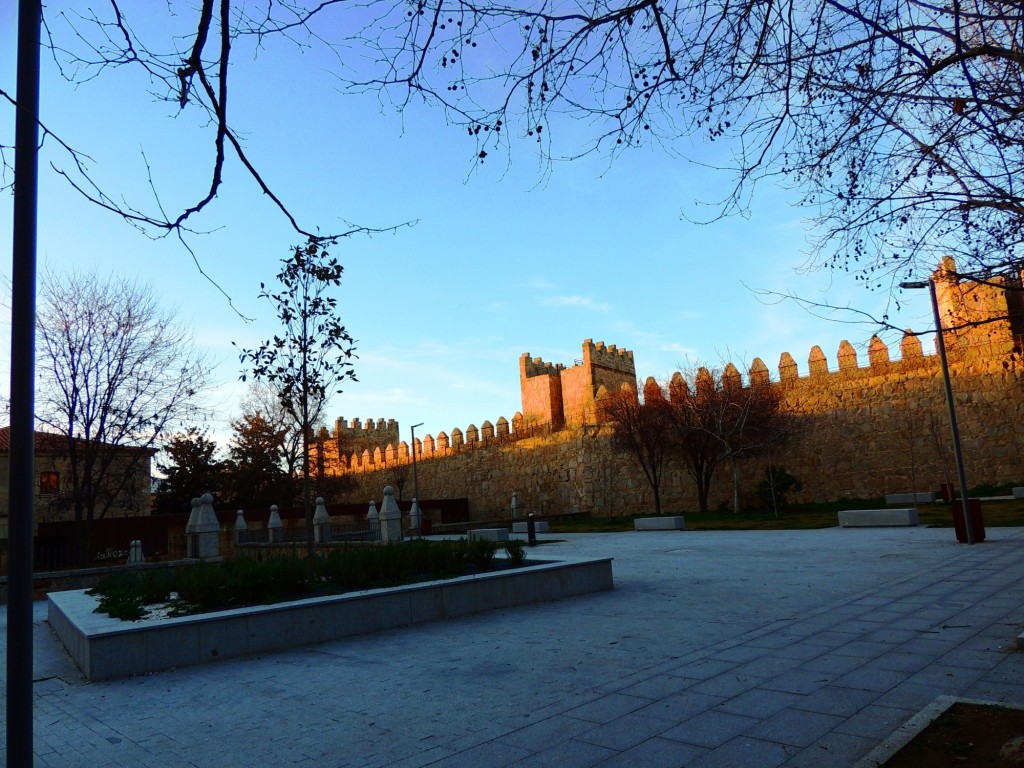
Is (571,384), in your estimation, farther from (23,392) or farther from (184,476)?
(23,392)

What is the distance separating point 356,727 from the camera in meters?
4.56

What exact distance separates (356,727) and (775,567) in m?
8.78

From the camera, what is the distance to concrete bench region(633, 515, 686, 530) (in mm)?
22938

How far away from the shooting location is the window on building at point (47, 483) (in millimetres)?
31531

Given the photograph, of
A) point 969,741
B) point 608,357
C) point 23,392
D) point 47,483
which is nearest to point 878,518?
point 969,741

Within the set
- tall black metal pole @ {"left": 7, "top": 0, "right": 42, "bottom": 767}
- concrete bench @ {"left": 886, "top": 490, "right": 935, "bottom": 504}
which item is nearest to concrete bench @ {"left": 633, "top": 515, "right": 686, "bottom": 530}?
concrete bench @ {"left": 886, "top": 490, "right": 935, "bottom": 504}

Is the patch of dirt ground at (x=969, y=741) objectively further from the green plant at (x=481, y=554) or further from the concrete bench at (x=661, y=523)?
the concrete bench at (x=661, y=523)

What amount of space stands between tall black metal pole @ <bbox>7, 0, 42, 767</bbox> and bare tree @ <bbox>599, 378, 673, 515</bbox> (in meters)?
29.2

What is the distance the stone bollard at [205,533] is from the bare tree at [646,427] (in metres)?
18.3

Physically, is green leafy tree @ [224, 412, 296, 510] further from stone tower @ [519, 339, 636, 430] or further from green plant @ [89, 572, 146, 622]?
green plant @ [89, 572, 146, 622]

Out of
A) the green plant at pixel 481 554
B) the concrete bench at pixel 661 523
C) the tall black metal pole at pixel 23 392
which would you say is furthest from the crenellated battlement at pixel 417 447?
the tall black metal pole at pixel 23 392

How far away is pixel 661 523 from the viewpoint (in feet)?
77.8

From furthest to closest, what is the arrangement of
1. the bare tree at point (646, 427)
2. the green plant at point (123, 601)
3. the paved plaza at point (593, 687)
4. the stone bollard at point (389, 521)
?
the bare tree at point (646, 427) → the stone bollard at point (389, 521) → the green plant at point (123, 601) → the paved plaza at point (593, 687)

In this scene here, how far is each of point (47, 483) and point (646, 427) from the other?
1077 inches
